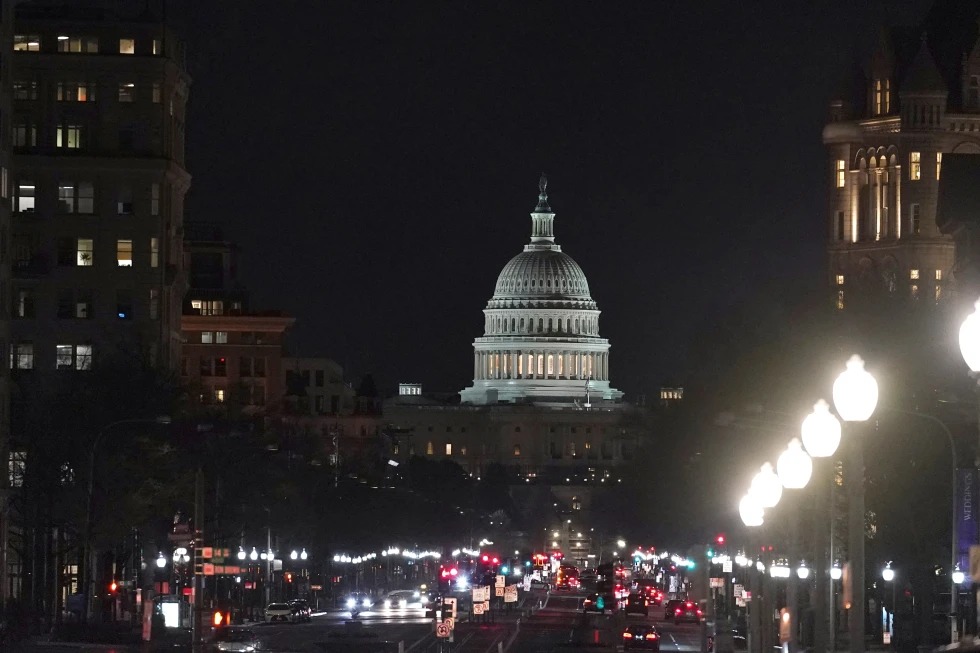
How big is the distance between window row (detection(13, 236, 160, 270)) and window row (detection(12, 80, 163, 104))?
24.1 feet

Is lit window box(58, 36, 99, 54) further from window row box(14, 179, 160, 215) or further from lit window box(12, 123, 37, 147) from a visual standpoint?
window row box(14, 179, 160, 215)

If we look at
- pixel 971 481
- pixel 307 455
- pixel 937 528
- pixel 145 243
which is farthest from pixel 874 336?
pixel 307 455

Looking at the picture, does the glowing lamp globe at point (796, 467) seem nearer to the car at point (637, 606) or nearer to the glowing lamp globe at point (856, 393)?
the glowing lamp globe at point (856, 393)

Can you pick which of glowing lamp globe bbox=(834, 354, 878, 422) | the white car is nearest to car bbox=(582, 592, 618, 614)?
the white car

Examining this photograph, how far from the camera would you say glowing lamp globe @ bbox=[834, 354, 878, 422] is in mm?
33031

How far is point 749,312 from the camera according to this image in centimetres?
12031

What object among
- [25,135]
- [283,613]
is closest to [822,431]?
[283,613]

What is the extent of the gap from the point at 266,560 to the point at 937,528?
61.3 metres

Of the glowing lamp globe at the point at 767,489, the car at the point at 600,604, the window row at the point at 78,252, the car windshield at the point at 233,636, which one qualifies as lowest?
the car at the point at 600,604

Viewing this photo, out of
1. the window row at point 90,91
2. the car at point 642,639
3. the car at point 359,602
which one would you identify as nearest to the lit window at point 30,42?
the window row at point 90,91

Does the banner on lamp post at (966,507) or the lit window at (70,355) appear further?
the lit window at (70,355)

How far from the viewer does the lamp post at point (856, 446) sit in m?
33.1

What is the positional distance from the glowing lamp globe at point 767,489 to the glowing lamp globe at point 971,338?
1088 inches

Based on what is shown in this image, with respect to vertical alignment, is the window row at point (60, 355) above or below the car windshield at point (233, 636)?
above
